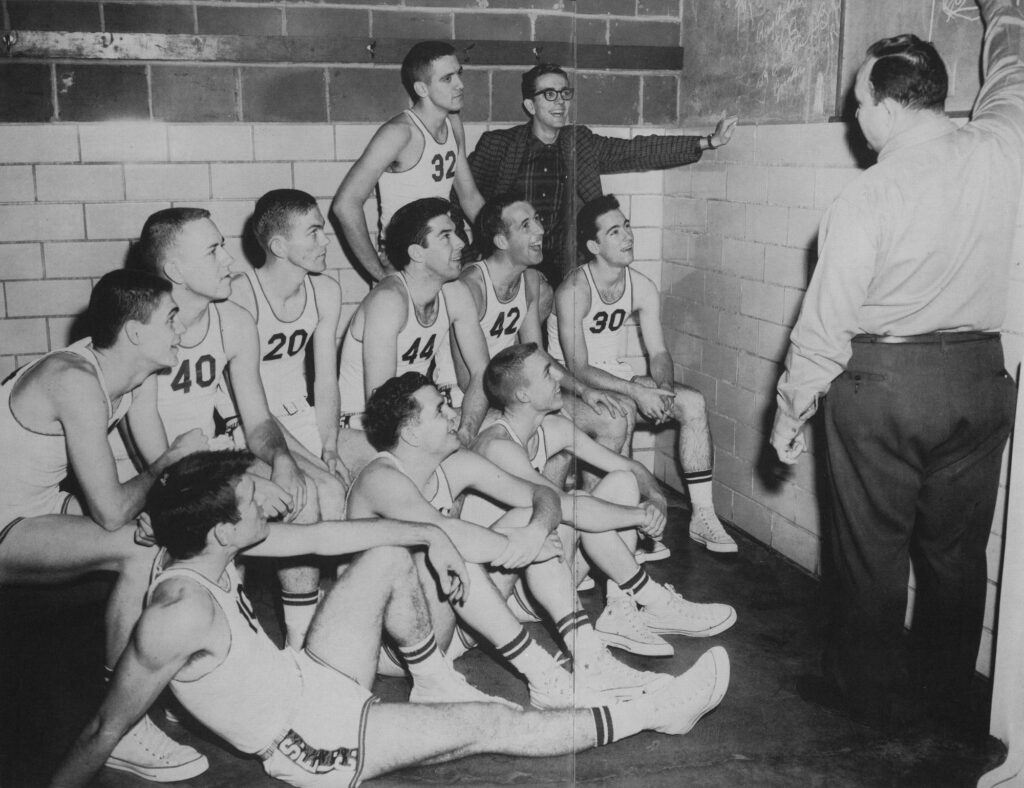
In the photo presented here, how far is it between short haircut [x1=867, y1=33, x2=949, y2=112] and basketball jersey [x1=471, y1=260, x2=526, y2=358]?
7.07 ft

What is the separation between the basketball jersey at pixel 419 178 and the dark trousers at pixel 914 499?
2518 mm

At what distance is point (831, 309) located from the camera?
9.15ft

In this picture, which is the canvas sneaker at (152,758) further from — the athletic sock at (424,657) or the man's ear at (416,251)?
the man's ear at (416,251)

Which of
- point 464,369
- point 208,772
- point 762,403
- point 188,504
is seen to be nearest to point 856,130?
point 762,403

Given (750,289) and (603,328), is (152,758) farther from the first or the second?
(750,289)

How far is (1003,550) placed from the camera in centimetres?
309

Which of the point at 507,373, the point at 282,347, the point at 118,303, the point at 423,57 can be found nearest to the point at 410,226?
the point at 282,347

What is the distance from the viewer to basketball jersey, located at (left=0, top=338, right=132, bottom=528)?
2957 mm

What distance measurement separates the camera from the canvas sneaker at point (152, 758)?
282 cm

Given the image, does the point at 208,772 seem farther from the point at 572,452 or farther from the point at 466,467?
the point at 572,452

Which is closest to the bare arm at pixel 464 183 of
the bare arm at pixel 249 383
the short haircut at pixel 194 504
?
the bare arm at pixel 249 383

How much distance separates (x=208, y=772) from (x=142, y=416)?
127 cm

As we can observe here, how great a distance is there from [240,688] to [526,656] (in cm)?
101

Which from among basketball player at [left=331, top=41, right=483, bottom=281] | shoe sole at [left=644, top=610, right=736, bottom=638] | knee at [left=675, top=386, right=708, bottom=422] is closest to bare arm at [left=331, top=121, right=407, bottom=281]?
basketball player at [left=331, top=41, right=483, bottom=281]
